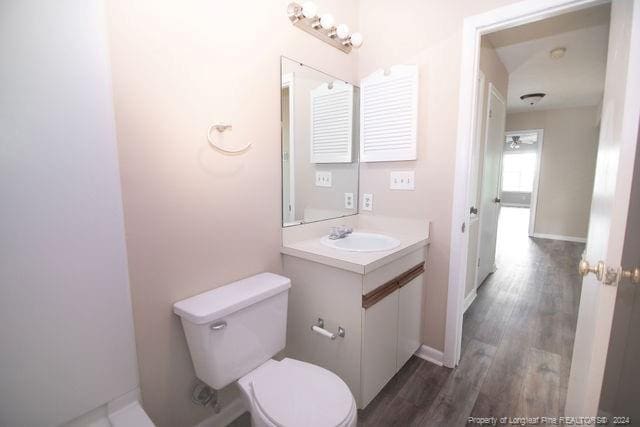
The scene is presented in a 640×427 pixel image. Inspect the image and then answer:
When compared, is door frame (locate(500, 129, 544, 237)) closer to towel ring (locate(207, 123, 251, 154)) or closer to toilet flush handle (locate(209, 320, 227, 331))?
towel ring (locate(207, 123, 251, 154))

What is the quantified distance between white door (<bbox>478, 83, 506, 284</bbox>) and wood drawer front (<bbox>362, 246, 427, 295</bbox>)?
4.66ft

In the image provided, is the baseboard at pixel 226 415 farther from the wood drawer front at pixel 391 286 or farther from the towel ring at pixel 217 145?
the towel ring at pixel 217 145

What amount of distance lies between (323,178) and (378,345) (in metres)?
1.05

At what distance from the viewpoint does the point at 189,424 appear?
1.29 m

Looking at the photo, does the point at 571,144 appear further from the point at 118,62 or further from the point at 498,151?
the point at 118,62

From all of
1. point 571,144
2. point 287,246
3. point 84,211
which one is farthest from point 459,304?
point 571,144

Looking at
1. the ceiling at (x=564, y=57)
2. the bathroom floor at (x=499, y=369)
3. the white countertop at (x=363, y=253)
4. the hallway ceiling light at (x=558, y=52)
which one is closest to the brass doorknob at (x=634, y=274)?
the white countertop at (x=363, y=253)

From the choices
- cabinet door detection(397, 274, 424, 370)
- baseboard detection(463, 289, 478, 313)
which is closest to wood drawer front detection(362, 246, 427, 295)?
cabinet door detection(397, 274, 424, 370)

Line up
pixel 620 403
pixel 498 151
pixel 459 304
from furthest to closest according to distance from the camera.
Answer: pixel 498 151, pixel 459 304, pixel 620 403

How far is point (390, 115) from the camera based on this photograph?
6.10 ft

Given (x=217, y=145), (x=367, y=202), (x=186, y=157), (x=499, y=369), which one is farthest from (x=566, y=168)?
(x=186, y=157)

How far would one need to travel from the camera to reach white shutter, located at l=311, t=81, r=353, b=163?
1.81m

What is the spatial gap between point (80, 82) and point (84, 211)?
1.25 feet

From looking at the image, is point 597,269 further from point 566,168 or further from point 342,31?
point 566,168
